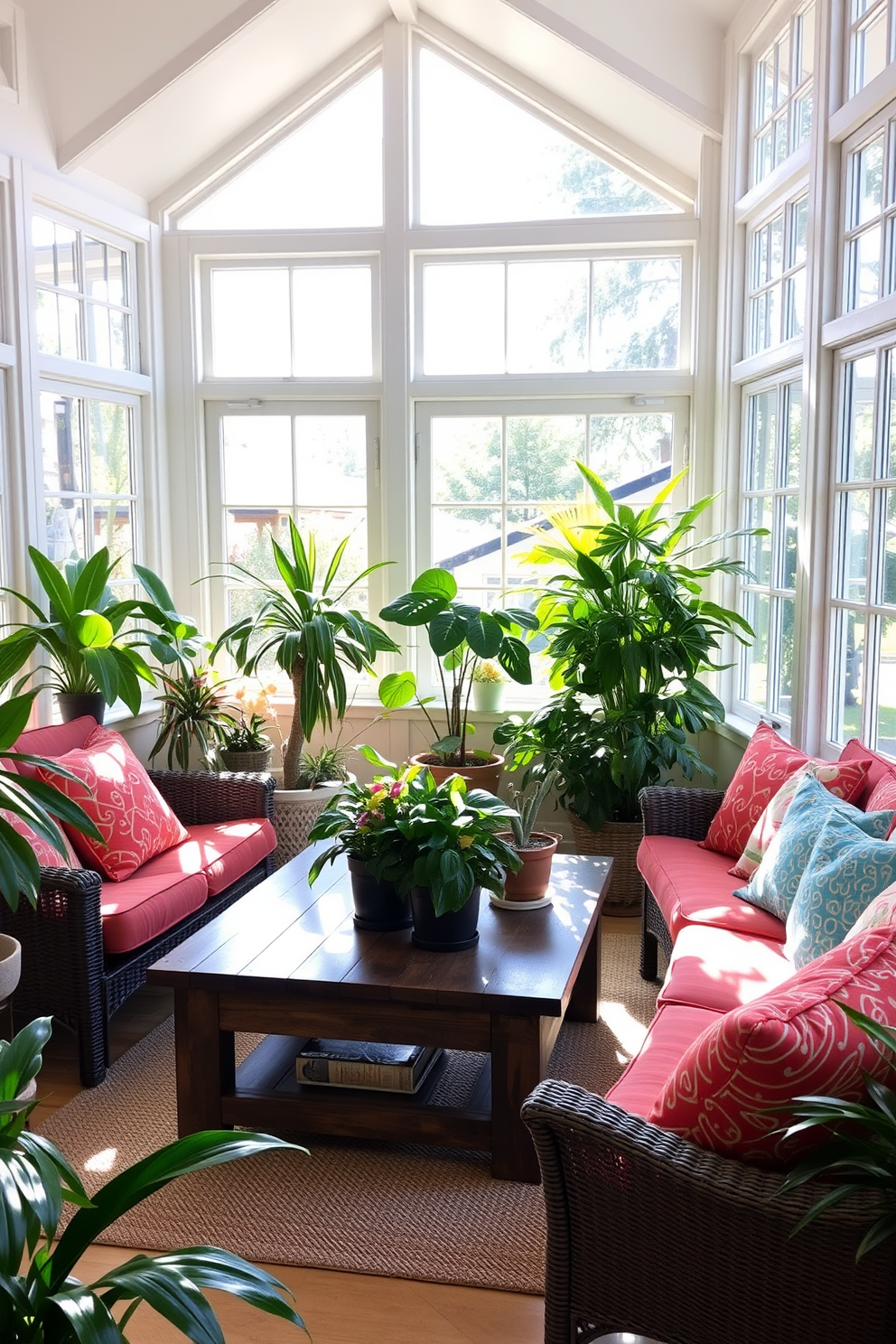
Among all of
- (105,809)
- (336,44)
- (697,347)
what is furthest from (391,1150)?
(336,44)

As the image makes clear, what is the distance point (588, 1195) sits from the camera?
1.76 m

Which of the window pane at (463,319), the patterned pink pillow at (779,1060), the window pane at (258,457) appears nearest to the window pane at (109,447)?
the window pane at (258,457)

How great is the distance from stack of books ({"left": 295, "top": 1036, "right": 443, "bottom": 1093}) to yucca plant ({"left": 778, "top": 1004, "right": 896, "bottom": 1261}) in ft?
4.26

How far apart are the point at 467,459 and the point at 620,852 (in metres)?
1.92

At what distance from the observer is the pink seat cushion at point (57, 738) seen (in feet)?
11.9

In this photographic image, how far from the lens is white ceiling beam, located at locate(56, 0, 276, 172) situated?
14.6 feet

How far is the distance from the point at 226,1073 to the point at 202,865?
0.98m

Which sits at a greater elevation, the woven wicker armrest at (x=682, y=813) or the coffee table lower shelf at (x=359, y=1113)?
the woven wicker armrest at (x=682, y=813)

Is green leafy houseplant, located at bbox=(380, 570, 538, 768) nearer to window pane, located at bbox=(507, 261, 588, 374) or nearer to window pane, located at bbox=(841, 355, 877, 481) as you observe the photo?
window pane, located at bbox=(507, 261, 588, 374)

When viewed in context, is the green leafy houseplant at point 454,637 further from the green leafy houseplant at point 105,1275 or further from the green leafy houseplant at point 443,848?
the green leafy houseplant at point 105,1275

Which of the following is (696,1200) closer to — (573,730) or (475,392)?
(573,730)

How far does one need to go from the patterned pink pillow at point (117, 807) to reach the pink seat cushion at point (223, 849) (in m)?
0.09

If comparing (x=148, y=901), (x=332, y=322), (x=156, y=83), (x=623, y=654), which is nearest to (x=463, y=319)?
(x=332, y=322)

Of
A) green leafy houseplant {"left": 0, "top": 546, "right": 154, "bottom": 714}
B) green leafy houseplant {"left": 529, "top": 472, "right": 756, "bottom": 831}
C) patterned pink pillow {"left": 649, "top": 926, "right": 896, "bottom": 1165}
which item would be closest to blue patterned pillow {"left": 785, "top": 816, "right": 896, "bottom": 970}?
patterned pink pillow {"left": 649, "top": 926, "right": 896, "bottom": 1165}
